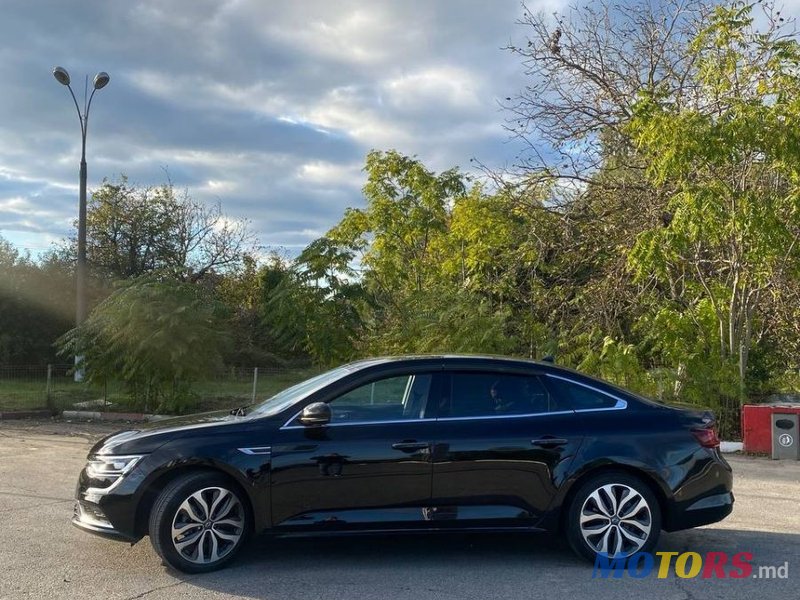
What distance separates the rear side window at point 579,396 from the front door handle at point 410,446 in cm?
112

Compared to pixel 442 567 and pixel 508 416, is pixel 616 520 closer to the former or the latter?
pixel 508 416

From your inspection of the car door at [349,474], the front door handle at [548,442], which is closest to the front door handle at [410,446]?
the car door at [349,474]

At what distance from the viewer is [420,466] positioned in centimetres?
552

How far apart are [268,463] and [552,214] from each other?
1137cm

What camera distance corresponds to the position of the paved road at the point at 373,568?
504 cm

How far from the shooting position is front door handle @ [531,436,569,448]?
5.63 metres

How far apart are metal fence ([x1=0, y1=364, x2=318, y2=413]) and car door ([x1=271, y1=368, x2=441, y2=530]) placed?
10584mm

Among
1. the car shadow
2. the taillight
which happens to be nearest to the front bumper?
the car shadow

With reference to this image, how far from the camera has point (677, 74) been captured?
1416 cm

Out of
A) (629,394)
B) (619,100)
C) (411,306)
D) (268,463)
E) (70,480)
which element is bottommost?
(70,480)

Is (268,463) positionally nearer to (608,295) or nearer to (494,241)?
(608,295)

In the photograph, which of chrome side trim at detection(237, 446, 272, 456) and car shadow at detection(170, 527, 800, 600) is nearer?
car shadow at detection(170, 527, 800, 600)

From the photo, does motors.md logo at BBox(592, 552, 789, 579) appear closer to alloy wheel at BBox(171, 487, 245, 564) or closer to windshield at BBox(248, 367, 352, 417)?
→ windshield at BBox(248, 367, 352, 417)

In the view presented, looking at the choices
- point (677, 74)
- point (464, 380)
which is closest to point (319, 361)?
point (677, 74)
